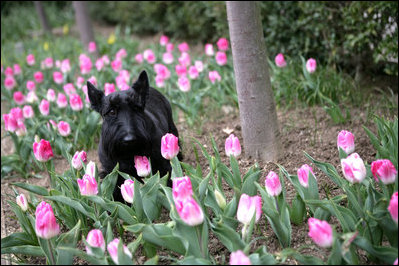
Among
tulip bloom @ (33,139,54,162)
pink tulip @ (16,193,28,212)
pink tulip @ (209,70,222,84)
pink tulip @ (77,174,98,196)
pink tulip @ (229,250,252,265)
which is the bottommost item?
pink tulip @ (229,250,252,265)

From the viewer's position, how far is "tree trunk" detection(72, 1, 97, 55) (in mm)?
8531

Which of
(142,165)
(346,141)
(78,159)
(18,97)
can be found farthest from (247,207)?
(18,97)

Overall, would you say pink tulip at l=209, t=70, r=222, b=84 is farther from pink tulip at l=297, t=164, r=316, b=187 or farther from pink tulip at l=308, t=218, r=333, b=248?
pink tulip at l=308, t=218, r=333, b=248

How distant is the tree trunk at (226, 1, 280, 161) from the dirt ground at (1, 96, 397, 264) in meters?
0.15

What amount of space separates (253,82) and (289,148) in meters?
0.70

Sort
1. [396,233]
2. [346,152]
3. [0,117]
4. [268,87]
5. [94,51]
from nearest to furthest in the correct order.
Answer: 1. [396,233]
2. [346,152]
3. [268,87]
4. [0,117]
5. [94,51]

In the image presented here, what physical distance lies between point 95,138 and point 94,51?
133 inches

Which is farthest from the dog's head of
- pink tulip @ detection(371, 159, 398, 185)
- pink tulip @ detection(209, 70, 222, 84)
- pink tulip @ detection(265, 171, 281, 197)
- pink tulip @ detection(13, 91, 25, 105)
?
pink tulip @ detection(13, 91, 25, 105)

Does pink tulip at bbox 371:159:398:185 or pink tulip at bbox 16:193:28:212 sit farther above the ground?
pink tulip at bbox 371:159:398:185

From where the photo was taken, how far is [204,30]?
8406 mm

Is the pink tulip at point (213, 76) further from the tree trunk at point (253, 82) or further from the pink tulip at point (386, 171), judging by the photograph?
the pink tulip at point (386, 171)

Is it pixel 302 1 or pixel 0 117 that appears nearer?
pixel 302 1

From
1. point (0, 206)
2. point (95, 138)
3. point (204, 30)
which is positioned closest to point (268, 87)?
point (95, 138)

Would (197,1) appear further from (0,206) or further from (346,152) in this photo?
(346,152)
